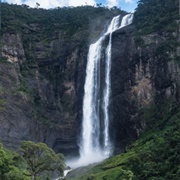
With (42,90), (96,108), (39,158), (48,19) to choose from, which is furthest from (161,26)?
(39,158)

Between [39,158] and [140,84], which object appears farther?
[140,84]

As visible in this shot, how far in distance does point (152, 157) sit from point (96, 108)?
19533mm

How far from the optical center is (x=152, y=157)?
3812cm

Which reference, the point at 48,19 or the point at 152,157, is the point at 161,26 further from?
the point at 152,157

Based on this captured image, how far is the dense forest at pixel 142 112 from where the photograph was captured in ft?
87.1

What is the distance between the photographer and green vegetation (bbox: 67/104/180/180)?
3472 centimetres

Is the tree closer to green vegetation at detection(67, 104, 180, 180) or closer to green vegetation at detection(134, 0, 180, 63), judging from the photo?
green vegetation at detection(67, 104, 180, 180)

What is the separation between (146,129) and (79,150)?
994 cm

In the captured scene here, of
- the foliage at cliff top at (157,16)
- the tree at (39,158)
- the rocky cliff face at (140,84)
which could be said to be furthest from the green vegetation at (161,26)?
the tree at (39,158)

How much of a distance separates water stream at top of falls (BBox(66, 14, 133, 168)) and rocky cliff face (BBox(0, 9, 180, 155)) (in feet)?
3.15

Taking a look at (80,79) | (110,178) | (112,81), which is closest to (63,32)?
(80,79)

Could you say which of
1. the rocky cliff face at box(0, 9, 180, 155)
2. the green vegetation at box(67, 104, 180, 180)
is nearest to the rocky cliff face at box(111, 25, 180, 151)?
the rocky cliff face at box(0, 9, 180, 155)

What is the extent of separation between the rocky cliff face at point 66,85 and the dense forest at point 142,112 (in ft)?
2.98

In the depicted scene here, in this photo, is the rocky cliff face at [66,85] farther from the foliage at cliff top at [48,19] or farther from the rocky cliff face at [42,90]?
the foliage at cliff top at [48,19]
